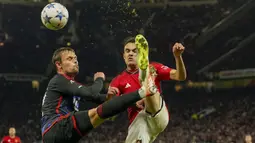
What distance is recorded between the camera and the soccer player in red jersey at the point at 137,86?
4.22 metres

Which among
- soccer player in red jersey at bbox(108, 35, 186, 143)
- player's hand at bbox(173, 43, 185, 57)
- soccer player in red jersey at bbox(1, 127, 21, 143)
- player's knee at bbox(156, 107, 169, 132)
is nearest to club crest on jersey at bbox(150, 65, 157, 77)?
soccer player in red jersey at bbox(108, 35, 186, 143)

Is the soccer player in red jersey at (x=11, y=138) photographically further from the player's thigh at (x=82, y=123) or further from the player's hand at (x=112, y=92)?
the player's thigh at (x=82, y=123)

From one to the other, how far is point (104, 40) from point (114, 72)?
2641 millimetres

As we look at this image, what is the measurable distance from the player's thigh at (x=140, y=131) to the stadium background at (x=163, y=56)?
1275cm

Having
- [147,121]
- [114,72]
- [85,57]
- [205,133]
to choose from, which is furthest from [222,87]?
[147,121]

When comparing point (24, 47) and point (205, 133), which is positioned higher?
point (24, 47)

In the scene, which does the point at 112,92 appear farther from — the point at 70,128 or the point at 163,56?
the point at 163,56

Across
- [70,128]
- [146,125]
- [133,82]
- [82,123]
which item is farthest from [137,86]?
[70,128]

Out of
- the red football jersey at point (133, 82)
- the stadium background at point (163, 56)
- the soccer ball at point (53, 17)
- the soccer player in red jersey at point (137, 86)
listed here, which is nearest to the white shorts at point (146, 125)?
the soccer player in red jersey at point (137, 86)

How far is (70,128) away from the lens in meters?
4.23

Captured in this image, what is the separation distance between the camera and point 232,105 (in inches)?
808

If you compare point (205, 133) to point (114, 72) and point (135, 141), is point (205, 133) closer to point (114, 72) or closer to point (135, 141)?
point (114, 72)

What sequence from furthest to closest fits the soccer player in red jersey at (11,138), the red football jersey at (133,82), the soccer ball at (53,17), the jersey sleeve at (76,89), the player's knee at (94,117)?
the soccer player in red jersey at (11,138) < the soccer ball at (53,17) < the red football jersey at (133,82) < the jersey sleeve at (76,89) < the player's knee at (94,117)

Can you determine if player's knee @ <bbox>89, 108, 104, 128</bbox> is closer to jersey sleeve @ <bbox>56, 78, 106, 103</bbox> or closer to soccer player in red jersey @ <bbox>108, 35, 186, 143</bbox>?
jersey sleeve @ <bbox>56, 78, 106, 103</bbox>
